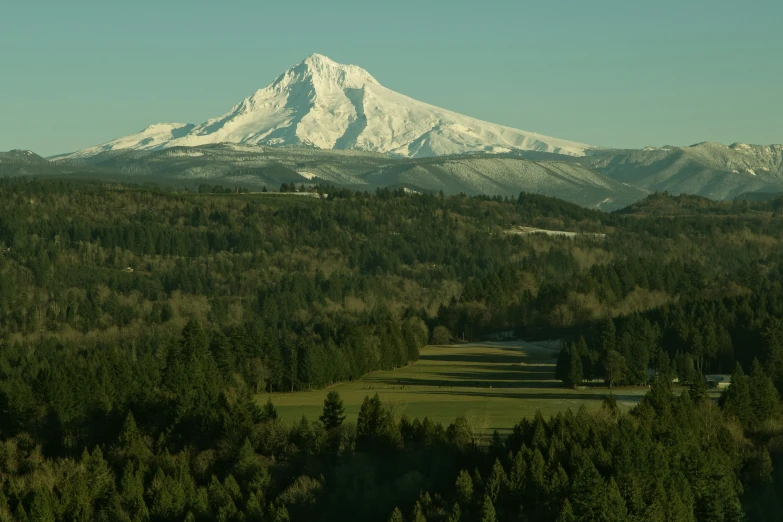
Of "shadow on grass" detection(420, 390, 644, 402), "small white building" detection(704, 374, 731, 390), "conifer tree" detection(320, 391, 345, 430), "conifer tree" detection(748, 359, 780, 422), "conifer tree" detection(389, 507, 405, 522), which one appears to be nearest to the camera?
"conifer tree" detection(389, 507, 405, 522)

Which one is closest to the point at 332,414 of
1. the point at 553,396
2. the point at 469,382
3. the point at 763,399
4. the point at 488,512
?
the point at 488,512

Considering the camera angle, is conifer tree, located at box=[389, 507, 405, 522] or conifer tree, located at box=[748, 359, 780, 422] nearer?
conifer tree, located at box=[389, 507, 405, 522]

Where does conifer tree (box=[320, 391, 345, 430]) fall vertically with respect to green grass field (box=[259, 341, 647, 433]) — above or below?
above

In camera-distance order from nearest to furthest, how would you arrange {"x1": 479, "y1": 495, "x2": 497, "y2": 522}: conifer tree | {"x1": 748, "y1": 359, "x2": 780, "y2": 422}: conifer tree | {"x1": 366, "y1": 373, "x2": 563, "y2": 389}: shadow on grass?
{"x1": 479, "y1": 495, "x2": 497, "y2": 522}: conifer tree, {"x1": 748, "y1": 359, "x2": 780, "y2": 422}: conifer tree, {"x1": 366, "y1": 373, "x2": 563, "y2": 389}: shadow on grass

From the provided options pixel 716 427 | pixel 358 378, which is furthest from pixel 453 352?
pixel 716 427

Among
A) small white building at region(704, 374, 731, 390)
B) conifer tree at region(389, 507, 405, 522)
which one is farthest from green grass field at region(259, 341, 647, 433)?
conifer tree at region(389, 507, 405, 522)

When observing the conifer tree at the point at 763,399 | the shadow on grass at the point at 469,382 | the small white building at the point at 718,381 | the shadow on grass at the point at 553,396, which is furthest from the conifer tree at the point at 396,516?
the shadow on grass at the point at 469,382

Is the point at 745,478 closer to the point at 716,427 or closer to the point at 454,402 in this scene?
the point at 716,427

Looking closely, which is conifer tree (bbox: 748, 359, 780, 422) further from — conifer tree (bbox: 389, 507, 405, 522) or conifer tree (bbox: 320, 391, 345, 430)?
conifer tree (bbox: 389, 507, 405, 522)

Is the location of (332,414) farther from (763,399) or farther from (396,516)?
(763,399)
